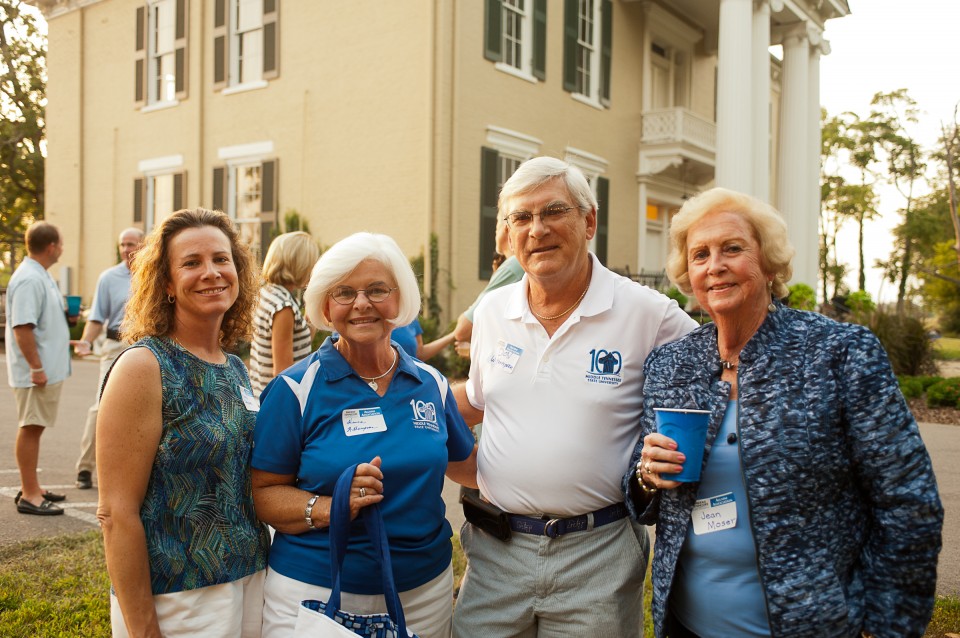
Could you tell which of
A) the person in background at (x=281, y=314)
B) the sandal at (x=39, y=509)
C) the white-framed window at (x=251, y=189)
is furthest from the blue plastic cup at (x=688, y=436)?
the white-framed window at (x=251, y=189)

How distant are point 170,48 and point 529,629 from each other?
18.9 meters

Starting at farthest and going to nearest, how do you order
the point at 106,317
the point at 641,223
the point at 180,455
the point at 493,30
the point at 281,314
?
the point at 641,223
the point at 493,30
the point at 106,317
the point at 281,314
the point at 180,455

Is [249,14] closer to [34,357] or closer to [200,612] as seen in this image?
[34,357]

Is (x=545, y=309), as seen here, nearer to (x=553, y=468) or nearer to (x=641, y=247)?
(x=553, y=468)

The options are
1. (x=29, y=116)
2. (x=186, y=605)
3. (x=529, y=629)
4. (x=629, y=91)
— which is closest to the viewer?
(x=186, y=605)

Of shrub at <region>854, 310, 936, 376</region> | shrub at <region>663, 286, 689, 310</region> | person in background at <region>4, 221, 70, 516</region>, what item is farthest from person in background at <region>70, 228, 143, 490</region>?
shrub at <region>854, 310, 936, 376</region>

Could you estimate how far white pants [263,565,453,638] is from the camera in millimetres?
2287

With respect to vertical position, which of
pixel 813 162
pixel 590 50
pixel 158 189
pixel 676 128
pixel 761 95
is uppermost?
pixel 590 50

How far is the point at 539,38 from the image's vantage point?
15.2m

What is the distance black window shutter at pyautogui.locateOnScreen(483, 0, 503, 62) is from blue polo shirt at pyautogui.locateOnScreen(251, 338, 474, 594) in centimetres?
1289

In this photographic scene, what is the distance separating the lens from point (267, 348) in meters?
4.76

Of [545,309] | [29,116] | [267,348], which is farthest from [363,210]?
[29,116]

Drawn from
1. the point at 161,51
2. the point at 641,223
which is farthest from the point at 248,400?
the point at 161,51

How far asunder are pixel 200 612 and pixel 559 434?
3.99 feet
